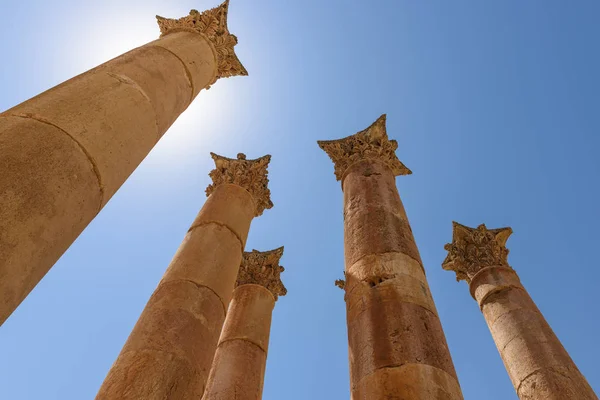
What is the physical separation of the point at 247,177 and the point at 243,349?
6350 mm

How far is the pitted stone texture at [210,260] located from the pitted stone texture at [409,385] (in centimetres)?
516

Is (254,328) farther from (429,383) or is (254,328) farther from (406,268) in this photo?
(429,383)

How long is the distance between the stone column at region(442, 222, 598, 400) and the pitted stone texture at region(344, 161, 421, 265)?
6.45 m

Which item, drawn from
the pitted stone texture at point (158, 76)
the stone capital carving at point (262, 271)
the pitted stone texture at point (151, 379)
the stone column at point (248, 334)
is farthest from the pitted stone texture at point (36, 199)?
the stone capital carving at point (262, 271)

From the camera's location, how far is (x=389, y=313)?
9703 millimetres

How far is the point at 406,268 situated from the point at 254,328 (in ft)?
28.2

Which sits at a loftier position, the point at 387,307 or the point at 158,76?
the point at 158,76

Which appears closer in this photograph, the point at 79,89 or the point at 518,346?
the point at 79,89

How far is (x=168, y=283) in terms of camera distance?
12.0 metres

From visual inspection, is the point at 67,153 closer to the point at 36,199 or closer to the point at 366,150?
the point at 36,199

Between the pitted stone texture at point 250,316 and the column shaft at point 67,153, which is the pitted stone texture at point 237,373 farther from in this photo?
the column shaft at point 67,153

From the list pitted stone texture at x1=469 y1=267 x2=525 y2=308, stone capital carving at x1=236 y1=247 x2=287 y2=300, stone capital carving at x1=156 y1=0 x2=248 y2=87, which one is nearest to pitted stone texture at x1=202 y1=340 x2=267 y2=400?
stone capital carving at x1=236 y1=247 x2=287 y2=300

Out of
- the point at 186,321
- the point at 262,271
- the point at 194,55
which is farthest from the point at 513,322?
the point at 194,55

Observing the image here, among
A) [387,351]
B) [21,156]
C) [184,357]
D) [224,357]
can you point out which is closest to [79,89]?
[21,156]
